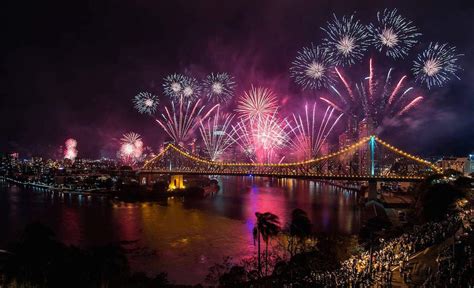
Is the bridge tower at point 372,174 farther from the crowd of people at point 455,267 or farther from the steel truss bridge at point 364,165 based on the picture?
the crowd of people at point 455,267

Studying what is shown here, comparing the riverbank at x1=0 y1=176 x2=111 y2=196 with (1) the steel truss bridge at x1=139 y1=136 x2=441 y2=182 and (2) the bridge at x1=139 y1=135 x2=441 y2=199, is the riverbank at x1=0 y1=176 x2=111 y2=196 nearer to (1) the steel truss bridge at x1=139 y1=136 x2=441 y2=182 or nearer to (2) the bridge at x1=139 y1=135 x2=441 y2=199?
(2) the bridge at x1=139 y1=135 x2=441 y2=199

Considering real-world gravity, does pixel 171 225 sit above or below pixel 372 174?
below

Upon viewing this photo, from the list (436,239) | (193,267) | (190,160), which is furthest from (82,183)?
(436,239)

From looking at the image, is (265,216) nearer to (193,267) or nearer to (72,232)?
(193,267)

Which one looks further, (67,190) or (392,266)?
(67,190)

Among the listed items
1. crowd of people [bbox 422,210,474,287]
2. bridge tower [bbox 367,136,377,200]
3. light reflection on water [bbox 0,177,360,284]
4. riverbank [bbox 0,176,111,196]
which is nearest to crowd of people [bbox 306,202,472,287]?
crowd of people [bbox 422,210,474,287]

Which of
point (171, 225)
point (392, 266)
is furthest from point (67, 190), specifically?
point (392, 266)

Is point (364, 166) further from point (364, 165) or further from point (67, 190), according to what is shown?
point (67, 190)
